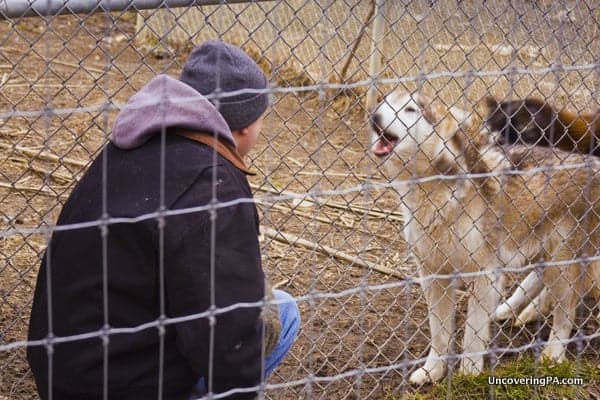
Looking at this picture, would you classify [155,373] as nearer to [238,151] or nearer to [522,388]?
[238,151]

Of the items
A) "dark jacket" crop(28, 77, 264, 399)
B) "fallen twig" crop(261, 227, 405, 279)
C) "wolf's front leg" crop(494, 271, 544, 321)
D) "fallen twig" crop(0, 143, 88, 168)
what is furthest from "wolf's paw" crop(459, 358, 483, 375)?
"fallen twig" crop(0, 143, 88, 168)

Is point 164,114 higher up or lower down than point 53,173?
higher up

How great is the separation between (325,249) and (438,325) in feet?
3.35

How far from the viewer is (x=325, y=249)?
212 inches

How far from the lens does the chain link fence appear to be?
4078 millimetres

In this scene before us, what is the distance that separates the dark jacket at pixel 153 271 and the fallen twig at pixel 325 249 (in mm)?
2331

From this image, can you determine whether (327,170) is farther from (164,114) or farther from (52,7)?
(164,114)

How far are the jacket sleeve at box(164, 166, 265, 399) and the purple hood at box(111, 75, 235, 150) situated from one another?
0.14m

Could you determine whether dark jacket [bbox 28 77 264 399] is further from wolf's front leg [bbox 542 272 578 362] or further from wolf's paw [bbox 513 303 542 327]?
wolf's paw [bbox 513 303 542 327]

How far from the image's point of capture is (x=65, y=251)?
2.85 meters

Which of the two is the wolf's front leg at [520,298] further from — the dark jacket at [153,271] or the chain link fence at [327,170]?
the dark jacket at [153,271]

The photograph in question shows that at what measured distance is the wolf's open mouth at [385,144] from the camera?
4.45 meters

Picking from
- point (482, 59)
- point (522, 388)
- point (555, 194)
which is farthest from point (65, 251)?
point (482, 59)

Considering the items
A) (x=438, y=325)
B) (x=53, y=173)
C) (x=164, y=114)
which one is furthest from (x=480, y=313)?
(x=53, y=173)
